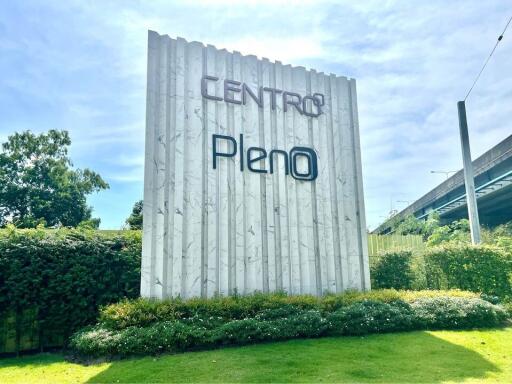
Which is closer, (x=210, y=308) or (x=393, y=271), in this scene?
(x=210, y=308)

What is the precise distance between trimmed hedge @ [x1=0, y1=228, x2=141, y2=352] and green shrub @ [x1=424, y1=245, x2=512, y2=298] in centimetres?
817

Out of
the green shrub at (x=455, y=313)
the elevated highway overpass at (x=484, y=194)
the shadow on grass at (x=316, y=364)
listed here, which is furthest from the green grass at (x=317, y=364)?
the elevated highway overpass at (x=484, y=194)

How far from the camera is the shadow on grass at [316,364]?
5289 mm

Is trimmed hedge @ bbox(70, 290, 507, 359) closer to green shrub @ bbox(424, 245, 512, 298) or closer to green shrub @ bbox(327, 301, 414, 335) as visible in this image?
green shrub @ bbox(327, 301, 414, 335)

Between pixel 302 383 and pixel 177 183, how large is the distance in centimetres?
480

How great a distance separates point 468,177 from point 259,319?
10.3 metres

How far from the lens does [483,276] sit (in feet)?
36.2

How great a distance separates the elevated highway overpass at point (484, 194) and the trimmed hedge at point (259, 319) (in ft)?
45.3

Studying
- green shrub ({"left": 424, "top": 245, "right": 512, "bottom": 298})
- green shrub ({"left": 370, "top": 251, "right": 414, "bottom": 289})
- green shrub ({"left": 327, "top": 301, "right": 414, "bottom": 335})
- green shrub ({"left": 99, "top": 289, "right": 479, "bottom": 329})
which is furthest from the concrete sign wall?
green shrub ({"left": 424, "top": 245, "right": 512, "bottom": 298})

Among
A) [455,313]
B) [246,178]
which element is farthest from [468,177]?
[246,178]

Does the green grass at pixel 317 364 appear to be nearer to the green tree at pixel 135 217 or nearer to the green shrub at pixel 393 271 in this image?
the green shrub at pixel 393 271

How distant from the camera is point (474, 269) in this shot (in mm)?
11133

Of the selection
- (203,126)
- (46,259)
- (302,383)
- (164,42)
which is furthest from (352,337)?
(164,42)

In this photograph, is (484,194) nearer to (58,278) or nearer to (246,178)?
(246,178)
